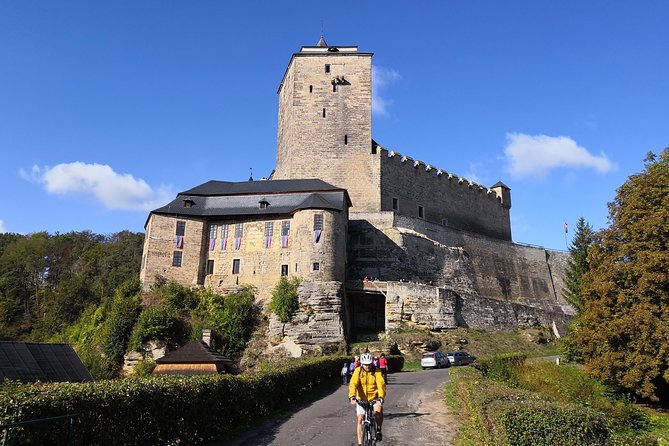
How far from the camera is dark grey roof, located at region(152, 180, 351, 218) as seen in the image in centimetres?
3938

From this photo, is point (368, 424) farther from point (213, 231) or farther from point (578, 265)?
point (213, 231)

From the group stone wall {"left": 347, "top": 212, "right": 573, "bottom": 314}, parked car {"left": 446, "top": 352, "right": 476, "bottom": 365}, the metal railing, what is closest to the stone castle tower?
stone wall {"left": 347, "top": 212, "right": 573, "bottom": 314}

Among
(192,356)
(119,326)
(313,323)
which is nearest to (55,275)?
(119,326)

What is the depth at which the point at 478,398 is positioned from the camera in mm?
9367

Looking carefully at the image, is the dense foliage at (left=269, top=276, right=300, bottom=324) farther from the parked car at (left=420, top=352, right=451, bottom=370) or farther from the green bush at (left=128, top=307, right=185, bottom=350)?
the parked car at (left=420, top=352, right=451, bottom=370)

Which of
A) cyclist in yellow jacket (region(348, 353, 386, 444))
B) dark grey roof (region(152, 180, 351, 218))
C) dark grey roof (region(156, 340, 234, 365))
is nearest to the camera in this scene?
cyclist in yellow jacket (region(348, 353, 386, 444))

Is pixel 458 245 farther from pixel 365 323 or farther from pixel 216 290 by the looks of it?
pixel 216 290

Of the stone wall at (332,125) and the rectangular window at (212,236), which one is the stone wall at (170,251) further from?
the stone wall at (332,125)

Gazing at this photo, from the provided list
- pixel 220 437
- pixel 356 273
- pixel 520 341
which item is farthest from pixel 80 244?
pixel 220 437

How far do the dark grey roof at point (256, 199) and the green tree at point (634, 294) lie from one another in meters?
20.4

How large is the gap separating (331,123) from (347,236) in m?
12.8

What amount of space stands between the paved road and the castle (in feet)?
60.5

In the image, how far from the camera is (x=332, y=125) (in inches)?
1998

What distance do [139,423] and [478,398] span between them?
594 cm
